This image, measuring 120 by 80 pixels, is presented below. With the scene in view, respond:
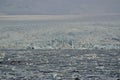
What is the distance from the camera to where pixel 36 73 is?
113 metres

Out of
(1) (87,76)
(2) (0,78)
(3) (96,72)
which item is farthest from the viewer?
(3) (96,72)

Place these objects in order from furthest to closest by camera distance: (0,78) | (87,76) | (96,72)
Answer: (96,72) → (87,76) → (0,78)

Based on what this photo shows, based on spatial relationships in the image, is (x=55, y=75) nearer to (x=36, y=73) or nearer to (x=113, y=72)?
(x=36, y=73)

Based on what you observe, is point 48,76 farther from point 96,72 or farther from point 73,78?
point 96,72

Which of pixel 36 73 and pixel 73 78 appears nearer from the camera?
pixel 73 78

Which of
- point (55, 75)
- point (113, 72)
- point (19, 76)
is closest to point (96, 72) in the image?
point (113, 72)

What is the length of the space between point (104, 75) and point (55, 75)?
35.0ft

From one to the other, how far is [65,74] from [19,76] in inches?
416

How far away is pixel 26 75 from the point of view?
10712 centimetres

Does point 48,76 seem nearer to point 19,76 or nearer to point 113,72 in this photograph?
point 19,76

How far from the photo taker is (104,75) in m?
109

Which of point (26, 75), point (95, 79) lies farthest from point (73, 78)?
point (26, 75)

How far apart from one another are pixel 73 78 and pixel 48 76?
5.93 meters

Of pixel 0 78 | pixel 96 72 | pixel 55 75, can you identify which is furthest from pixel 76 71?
pixel 0 78
